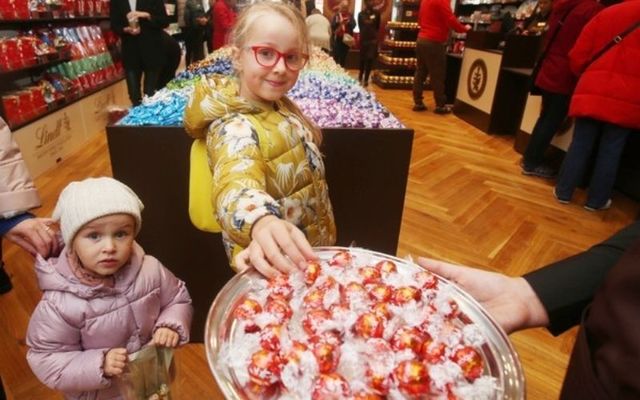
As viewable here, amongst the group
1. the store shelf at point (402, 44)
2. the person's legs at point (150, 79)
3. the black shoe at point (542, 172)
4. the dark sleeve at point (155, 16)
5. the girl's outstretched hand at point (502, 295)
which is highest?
the dark sleeve at point (155, 16)

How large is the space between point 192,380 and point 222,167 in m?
1.11

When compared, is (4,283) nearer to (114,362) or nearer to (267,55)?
(114,362)

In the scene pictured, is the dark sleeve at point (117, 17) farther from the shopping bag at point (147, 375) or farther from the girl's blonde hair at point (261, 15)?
the shopping bag at point (147, 375)

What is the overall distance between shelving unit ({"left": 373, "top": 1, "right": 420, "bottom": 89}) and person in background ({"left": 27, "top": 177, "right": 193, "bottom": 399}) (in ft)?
26.8

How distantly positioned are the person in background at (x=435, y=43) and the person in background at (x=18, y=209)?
5.79m

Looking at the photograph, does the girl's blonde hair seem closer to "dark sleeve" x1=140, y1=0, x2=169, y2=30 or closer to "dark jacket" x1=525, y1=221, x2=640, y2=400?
"dark jacket" x1=525, y1=221, x2=640, y2=400

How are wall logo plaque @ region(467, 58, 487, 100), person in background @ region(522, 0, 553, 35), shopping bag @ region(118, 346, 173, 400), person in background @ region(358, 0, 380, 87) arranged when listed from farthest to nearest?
person in background @ region(358, 0, 380, 87) < wall logo plaque @ region(467, 58, 487, 100) < person in background @ region(522, 0, 553, 35) < shopping bag @ region(118, 346, 173, 400)

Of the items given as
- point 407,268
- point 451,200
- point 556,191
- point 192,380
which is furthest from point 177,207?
point 556,191

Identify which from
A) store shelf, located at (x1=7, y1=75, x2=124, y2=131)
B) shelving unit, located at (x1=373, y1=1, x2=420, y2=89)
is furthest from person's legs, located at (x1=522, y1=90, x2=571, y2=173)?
shelving unit, located at (x1=373, y1=1, x2=420, y2=89)

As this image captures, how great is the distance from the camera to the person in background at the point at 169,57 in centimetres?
424

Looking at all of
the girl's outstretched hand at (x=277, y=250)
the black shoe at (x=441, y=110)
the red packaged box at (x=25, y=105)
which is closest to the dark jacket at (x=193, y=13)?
the red packaged box at (x=25, y=105)

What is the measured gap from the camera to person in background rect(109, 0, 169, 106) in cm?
390

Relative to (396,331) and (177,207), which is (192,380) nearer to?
(177,207)

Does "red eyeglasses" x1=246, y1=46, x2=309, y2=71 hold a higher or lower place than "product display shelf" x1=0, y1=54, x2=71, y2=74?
higher
